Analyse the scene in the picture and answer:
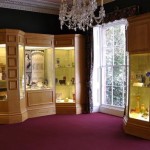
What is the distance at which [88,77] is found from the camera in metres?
6.80

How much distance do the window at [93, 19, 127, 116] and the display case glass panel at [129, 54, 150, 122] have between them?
1325 millimetres

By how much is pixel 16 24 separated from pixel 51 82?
1939mm

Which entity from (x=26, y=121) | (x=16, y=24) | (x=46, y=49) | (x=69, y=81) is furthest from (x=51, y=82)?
(x=16, y=24)

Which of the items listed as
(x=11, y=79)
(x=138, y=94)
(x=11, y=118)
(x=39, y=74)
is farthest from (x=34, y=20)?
(x=138, y=94)

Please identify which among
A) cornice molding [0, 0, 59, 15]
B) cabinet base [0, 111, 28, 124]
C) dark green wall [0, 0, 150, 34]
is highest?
cornice molding [0, 0, 59, 15]

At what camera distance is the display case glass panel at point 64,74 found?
275 inches

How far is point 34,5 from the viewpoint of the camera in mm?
6742

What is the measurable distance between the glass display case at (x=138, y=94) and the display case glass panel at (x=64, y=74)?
7.63 ft

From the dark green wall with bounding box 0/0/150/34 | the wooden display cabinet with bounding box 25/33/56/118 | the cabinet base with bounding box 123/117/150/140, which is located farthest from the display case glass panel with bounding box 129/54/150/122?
the wooden display cabinet with bounding box 25/33/56/118

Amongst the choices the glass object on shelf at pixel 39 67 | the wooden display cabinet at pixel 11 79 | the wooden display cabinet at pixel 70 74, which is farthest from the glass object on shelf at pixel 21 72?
the wooden display cabinet at pixel 70 74

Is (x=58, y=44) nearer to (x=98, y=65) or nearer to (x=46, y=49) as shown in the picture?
(x=46, y=49)

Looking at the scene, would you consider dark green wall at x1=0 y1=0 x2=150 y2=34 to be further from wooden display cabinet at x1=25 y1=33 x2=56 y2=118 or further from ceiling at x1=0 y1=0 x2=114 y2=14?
wooden display cabinet at x1=25 y1=33 x2=56 y2=118

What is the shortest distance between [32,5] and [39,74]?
2025mm

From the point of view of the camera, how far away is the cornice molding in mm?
6423
